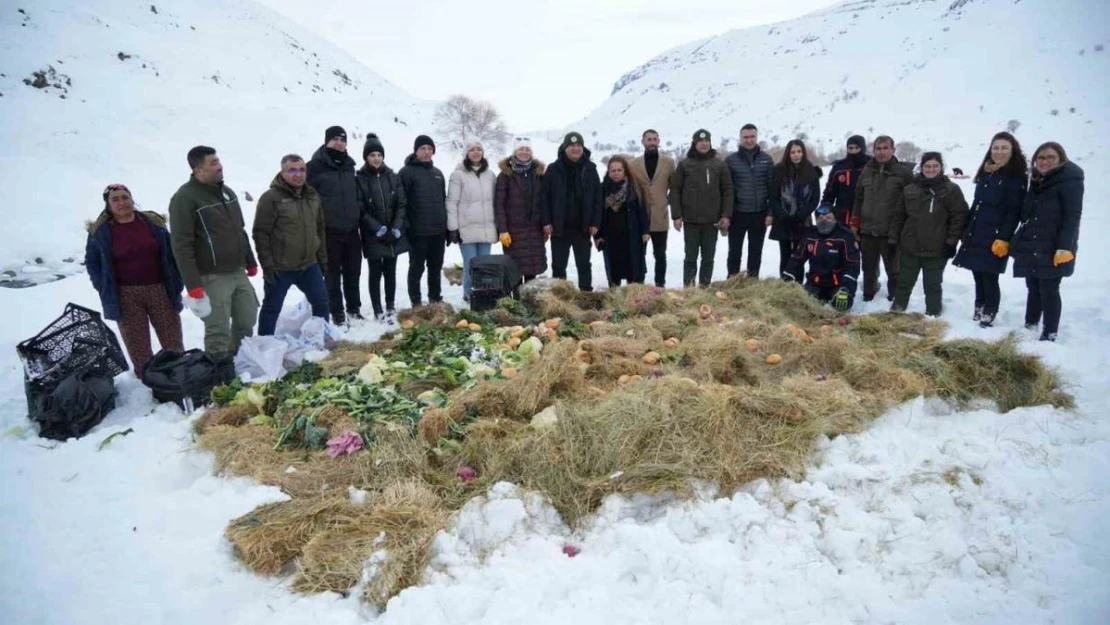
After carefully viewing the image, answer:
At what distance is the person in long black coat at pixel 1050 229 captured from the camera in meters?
4.88

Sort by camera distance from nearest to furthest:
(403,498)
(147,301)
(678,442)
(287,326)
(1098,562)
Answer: (1098,562) < (403,498) < (678,442) < (147,301) < (287,326)

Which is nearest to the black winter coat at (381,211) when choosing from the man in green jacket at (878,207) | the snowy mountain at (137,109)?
the man in green jacket at (878,207)

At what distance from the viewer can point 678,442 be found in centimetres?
328

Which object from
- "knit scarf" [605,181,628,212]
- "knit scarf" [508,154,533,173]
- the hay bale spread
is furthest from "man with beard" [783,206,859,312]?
"knit scarf" [508,154,533,173]

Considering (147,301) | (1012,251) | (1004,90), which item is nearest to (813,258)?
(1012,251)

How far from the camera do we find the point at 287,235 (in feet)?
17.5

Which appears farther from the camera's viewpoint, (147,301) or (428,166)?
(428,166)

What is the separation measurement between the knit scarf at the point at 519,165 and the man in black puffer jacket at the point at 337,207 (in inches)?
67.8

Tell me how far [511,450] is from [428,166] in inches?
163

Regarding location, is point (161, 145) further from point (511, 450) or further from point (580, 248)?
point (511, 450)

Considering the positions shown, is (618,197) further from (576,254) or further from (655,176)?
(576,254)

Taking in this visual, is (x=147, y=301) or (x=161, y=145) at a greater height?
(x=161, y=145)

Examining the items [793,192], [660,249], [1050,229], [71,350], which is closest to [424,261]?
[660,249]

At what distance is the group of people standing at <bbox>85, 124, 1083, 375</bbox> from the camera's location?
4816 mm
